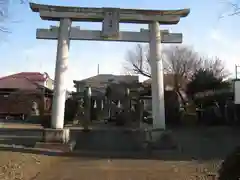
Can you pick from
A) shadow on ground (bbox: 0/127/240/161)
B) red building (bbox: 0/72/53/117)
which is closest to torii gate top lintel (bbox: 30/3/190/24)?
shadow on ground (bbox: 0/127/240/161)

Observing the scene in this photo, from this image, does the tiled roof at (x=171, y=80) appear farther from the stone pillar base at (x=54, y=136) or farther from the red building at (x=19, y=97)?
the stone pillar base at (x=54, y=136)

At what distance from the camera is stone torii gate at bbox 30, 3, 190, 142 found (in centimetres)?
1285

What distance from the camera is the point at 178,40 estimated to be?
1355cm

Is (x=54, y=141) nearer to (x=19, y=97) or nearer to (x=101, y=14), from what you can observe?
(x=101, y=14)

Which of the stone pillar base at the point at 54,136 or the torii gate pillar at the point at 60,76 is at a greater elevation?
the torii gate pillar at the point at 60,76

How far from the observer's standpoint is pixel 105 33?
13.1 meters

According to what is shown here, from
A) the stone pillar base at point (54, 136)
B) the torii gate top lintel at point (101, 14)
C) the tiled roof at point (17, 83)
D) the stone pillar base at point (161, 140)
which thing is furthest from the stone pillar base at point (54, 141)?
the tiled roof at point (17, 83)

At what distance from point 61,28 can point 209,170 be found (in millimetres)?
7807

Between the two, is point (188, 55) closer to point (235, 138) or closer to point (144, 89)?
point (144, 89)

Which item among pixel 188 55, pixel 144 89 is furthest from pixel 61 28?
pixel 188 55

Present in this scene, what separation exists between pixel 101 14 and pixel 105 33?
2.53ft

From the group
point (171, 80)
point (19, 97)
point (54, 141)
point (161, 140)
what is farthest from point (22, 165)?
point (19, 97)

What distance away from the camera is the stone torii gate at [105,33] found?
1285 cm

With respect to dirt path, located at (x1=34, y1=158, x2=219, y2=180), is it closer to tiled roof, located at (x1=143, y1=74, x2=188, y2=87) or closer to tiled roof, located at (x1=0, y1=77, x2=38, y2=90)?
tiled roof, located at (x1=143, y1=74, x2=188, y2=87)
